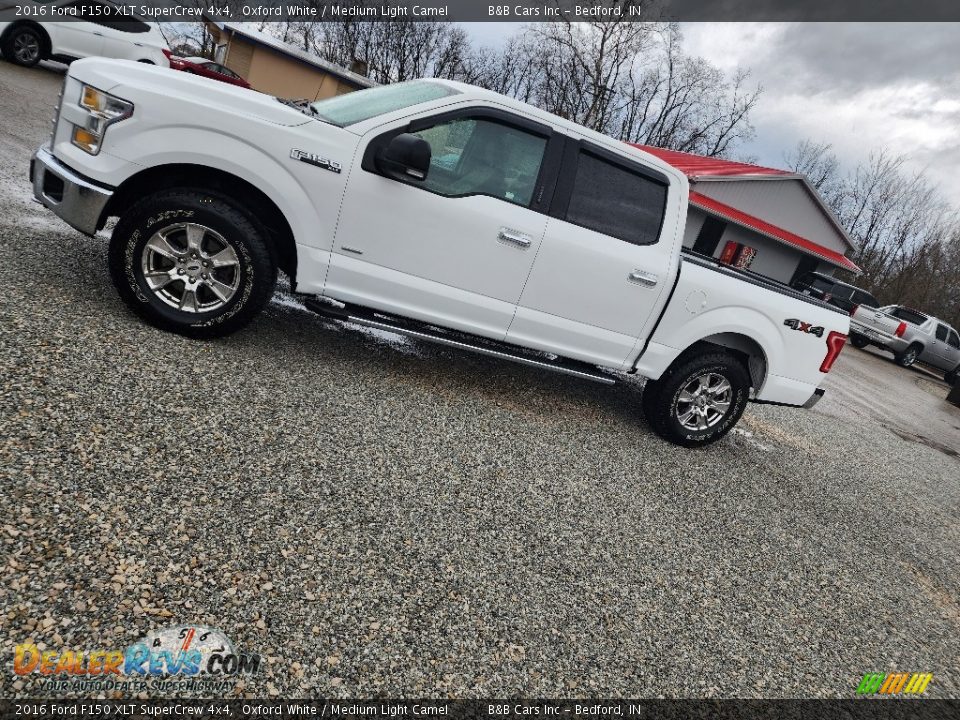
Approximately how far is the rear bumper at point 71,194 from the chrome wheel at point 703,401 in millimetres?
4407

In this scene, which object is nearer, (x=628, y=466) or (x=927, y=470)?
(x=628, y=466)

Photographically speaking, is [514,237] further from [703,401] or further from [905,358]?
[905,358]

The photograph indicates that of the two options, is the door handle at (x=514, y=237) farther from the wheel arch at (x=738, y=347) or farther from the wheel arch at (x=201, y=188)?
the wheel arch at (x=738, y=347)

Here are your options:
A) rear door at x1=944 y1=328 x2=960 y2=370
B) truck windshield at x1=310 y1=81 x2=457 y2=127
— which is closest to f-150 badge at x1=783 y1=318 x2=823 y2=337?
truck windshield at x1=310 y1=81 x2=457 y2=127

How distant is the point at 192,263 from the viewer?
12.1 ft

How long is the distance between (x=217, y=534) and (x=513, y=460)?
198cm

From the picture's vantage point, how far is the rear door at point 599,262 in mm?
4148

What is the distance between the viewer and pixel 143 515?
2.41m

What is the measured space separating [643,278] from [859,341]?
1988cm

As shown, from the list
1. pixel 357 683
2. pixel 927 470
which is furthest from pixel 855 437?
pixel 357 683

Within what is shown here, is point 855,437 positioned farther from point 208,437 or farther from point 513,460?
point 208,437

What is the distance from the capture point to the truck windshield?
383 cm

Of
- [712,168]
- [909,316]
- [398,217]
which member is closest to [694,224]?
[712,168]

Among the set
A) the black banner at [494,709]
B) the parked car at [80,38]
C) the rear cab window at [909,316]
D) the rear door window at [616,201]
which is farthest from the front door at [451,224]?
the rear cab window at [909,316]
